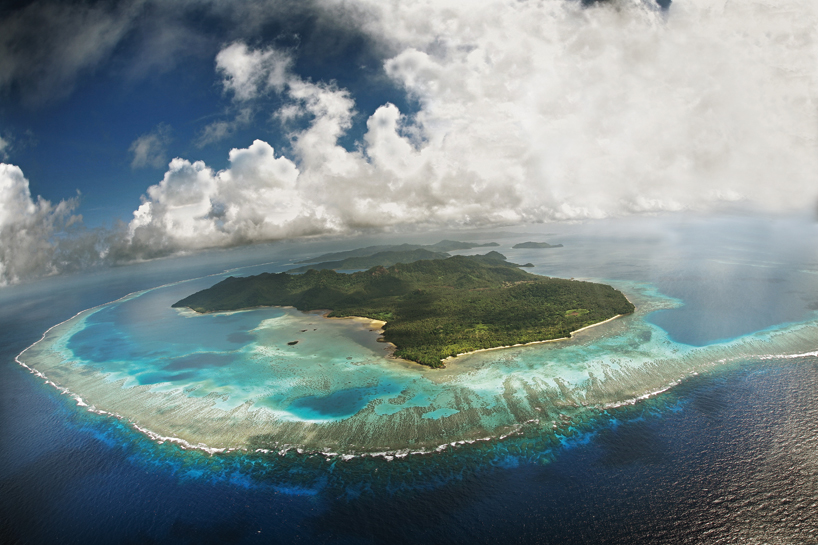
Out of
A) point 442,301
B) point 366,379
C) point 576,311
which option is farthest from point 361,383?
point 576,311

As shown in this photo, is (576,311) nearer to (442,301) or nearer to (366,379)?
(442,301)

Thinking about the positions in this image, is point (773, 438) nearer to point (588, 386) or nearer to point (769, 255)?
point (588, 386)

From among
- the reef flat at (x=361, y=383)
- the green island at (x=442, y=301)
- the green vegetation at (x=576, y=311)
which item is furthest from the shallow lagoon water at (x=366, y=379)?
the green vegetation at (x=576, y=311)

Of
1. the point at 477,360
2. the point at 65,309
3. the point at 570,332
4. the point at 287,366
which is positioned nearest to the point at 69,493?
the point at 287,366

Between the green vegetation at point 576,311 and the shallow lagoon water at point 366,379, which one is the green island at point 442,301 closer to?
the green vegetation at point 576,311

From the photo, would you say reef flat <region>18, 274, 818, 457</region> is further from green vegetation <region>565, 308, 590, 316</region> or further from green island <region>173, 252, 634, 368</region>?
green vegetation <region>565, 308, 590, 316</region>

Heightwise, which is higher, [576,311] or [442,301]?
[442,301]

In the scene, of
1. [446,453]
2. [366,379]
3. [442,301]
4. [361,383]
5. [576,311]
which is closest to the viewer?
[446,453]
